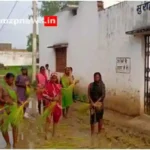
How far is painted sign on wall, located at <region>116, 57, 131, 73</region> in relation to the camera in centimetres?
862

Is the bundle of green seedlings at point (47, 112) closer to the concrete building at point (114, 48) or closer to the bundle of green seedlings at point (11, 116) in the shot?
the bundle of green seedlings at point (11, 116)

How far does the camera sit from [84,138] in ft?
21.1

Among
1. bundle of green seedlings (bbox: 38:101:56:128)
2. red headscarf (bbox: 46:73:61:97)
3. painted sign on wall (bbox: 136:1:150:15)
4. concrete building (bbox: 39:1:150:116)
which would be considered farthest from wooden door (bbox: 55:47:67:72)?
bundle of green seedlings (bbox: 38:101:56:128)

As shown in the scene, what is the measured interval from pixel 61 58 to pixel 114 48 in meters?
5.33

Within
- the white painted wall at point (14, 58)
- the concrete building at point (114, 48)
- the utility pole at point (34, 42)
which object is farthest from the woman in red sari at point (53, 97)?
the white painted wall at point (14, 58)

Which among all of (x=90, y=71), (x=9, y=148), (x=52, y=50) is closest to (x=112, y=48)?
(x=90, y=71)

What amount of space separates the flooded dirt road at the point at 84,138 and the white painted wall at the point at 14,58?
3193 centimetres

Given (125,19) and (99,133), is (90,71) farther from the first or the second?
(99,133)

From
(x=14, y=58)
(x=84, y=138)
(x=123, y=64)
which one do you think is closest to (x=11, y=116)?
(x=84, y=138)

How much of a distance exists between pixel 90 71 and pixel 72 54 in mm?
1932

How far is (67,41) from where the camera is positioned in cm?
1350

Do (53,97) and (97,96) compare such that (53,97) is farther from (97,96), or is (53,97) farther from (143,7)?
(143,7)

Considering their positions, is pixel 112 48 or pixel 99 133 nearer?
pixel 99 133

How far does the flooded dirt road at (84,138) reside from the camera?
5.88 m
